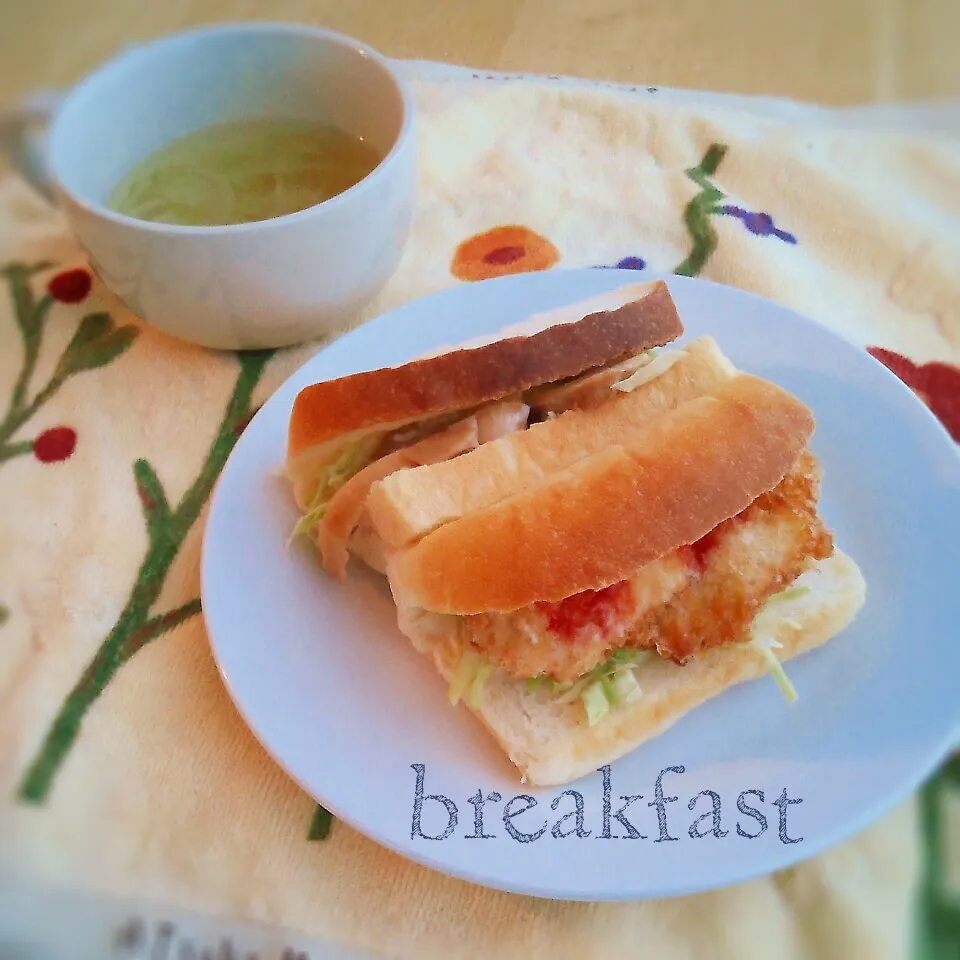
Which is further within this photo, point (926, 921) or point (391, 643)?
point (391, 643)

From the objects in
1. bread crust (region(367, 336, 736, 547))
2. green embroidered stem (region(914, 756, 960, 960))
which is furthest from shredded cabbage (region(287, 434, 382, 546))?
green embroidered stem (region(914, 756, 960, 960))

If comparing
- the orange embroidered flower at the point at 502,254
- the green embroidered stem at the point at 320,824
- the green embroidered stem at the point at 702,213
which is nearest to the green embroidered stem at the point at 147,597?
the green embroidered stem at the point at 320,824

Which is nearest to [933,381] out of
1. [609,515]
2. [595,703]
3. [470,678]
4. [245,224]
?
[609,515]

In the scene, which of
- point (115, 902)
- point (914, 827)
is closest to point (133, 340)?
point (115, 902)

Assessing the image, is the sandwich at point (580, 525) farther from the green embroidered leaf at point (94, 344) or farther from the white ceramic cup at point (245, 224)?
the green embroidered leaf at point (94, 344)

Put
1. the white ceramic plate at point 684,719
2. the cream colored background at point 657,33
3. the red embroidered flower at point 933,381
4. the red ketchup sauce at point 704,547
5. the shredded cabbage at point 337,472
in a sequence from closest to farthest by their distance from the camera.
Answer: the white ceramic plate at point 684,719 < the red ketchup sauce at point 704,547 < the shredded cabbage at point 337,472 < the red embroidered flower at point 933,381 < the cream colored background at point 657,33

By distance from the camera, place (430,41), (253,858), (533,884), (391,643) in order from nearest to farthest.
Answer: (533,884) < (253,858) < (391,643) < (430,41)

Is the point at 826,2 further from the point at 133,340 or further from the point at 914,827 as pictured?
the point at 914,827
